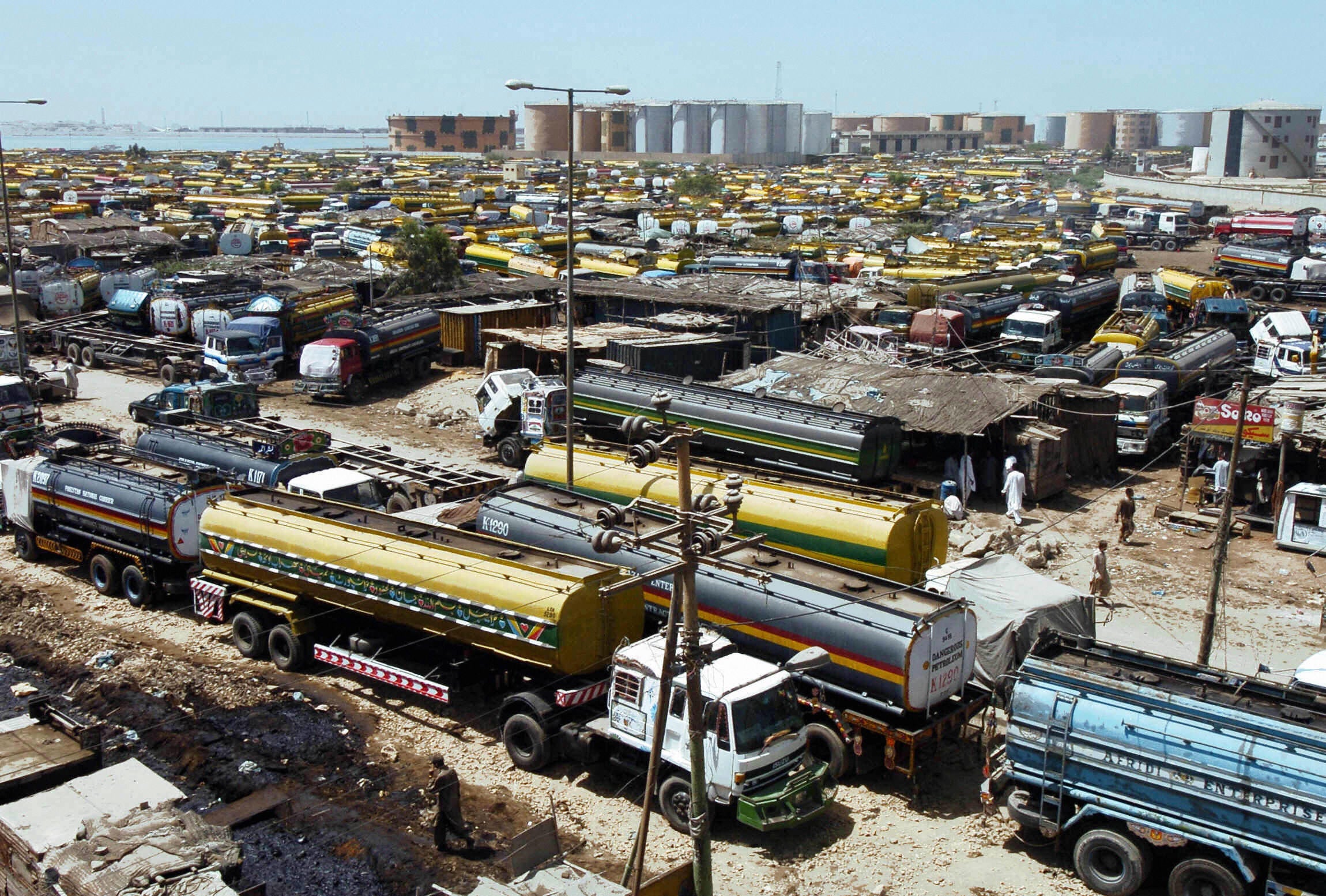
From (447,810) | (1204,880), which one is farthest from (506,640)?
(1204,880)

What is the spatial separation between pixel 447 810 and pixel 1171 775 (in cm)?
739

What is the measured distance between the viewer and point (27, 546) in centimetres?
2200

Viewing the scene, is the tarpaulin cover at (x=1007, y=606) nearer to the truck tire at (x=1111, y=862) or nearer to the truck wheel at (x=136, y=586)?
the truck tire at (x=1111, y=862)

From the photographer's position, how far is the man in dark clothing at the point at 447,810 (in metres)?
12.2

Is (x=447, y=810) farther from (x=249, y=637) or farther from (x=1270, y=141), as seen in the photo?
(x=1270, y=141)

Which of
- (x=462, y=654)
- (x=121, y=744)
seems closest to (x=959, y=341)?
(x=462, y=654)

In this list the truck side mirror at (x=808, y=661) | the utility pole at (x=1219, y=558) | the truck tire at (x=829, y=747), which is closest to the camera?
the truck side mirror at (x=808, y=661)

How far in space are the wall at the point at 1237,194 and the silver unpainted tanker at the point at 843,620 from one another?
83.1 metres

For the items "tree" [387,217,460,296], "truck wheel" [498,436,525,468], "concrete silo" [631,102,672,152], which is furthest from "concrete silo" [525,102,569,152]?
"truck wheel" [498,436,525,468]

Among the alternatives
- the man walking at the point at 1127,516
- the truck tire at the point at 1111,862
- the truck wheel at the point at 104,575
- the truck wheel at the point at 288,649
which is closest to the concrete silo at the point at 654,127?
the man walking at the point at 1127,516

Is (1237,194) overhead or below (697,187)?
→ below

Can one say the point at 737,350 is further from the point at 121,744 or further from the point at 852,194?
the point at 852,194

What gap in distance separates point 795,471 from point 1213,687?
11678mm

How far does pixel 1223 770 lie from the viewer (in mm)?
11008
